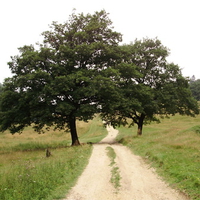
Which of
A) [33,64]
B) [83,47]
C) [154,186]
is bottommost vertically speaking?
[154,186]

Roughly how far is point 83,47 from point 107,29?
5552 millimetres

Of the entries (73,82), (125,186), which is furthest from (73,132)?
(125,186)

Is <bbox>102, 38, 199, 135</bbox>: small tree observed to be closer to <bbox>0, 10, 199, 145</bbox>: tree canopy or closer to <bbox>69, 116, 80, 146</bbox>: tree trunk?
<bbox>0, 10, 199, 145</bbox>: tree canopy

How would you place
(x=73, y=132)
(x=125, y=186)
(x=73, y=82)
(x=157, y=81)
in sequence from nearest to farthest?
(x=125, y=186), (x=73, y=82), (x=73, y=132), (x=157, y=81)

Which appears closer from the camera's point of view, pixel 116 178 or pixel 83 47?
pixel 116 178

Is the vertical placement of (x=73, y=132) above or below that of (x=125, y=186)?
above

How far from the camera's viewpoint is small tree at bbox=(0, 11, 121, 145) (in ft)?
75.0

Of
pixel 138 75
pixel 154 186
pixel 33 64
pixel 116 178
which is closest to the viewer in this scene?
pixel 154 186

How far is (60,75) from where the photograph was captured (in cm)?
2466

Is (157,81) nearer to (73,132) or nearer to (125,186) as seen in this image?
(73,132)

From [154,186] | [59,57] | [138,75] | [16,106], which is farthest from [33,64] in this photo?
[154,186]

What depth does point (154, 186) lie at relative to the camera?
30.6 ft

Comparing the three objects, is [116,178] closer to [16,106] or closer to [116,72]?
[116,72]

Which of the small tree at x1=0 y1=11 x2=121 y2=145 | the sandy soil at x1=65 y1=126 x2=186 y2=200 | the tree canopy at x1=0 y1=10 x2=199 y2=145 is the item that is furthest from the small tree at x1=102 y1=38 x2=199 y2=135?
the sandy soil at x1=65 y1=126 x2=186 y2=200
